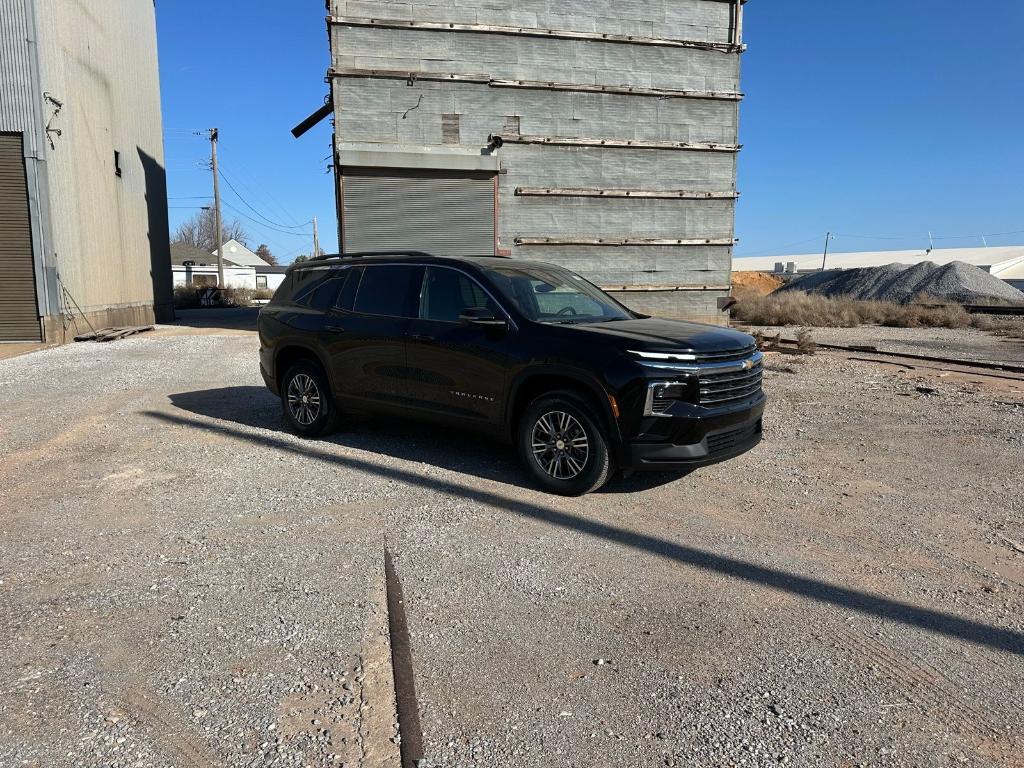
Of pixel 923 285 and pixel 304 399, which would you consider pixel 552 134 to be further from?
pixel 923 285

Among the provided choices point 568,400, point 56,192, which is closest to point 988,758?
point 568,400

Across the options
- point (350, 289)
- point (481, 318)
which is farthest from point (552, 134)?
point (481, 318)

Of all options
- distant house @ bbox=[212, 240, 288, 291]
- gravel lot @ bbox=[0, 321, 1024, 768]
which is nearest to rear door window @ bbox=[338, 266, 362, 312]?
gravel lot @ bbox=[0, 321, 1024, 768]

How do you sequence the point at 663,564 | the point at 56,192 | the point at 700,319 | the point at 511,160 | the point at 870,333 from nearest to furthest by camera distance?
the point at 663,564 → the point at 56,192 → the point at 511,160 → the point at 700,319 → the point at 870,333

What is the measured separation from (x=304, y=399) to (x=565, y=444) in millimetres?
3321

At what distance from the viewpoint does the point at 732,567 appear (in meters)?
4.38

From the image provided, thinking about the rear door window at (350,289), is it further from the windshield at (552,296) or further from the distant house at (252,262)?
the distant house at (252,262)

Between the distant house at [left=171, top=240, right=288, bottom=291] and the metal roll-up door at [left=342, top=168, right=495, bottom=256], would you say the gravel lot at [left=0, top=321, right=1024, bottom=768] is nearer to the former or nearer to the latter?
the metal roll-up door at [left=342, top=168, right=495, bottom=256]

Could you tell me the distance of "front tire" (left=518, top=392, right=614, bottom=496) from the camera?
548cm

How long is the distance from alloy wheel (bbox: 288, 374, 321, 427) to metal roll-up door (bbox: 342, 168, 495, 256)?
10.2 meters

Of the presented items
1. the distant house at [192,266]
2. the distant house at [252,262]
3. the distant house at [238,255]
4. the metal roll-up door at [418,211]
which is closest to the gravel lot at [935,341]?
the metal roll-up door at [418,211]

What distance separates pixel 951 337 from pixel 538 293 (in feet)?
62.8

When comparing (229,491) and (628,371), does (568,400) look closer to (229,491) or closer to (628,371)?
(628,371)

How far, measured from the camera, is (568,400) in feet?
18.5
